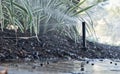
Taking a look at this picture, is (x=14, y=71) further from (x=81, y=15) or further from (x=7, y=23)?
(x=81, y=15)

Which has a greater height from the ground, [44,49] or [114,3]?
[114,3]

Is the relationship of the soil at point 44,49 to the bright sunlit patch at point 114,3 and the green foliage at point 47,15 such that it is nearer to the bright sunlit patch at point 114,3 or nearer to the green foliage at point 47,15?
the green foliage at point 47,15

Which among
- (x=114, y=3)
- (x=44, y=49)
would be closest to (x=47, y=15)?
(x=44, y=49)

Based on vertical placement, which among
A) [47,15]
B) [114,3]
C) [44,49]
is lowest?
[44,49]

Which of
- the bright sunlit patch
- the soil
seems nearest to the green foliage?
the soil

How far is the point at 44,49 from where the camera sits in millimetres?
5367

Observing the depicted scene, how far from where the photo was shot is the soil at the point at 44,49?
16.3ft

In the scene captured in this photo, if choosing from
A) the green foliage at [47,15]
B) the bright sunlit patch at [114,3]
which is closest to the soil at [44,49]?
the green foliage at [47,15]

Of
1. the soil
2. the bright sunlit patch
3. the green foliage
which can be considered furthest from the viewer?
the bright sunlit patch

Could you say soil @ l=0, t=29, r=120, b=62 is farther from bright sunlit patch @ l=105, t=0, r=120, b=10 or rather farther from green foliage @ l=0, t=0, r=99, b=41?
bright sunlit patch @ l=105, t=0, r=120, b=10

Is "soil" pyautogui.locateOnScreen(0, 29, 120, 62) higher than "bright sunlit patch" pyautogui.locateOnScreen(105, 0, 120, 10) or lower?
lower

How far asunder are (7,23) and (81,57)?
1.32 meters

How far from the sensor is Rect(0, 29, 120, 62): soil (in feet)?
16.3

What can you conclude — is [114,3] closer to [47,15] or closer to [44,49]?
[47,15]
